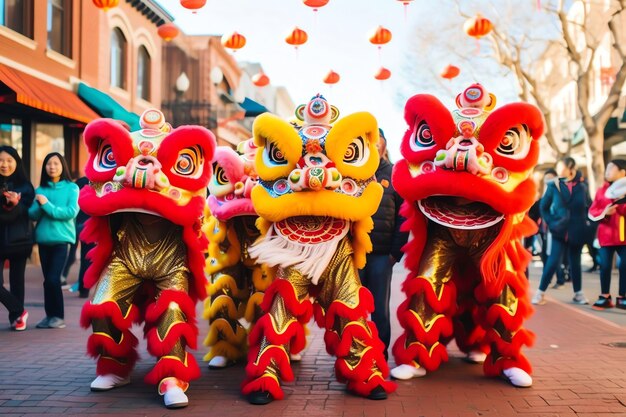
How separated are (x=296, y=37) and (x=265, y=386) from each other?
987cm

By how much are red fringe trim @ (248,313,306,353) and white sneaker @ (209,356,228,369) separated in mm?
944

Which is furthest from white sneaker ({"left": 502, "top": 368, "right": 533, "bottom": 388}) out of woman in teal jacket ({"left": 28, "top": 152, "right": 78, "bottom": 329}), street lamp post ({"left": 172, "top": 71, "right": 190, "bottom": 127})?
street lamp post ({"left": 172, "top": 71, "right": 190, "bottom": 127})

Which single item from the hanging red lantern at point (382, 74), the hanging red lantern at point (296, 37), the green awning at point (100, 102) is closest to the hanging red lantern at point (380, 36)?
the hanging red lantern at point (296, 37)

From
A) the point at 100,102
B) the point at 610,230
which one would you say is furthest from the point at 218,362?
the point at 100,102

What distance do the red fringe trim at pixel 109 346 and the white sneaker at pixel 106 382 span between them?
16cm

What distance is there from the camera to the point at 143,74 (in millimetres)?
20531

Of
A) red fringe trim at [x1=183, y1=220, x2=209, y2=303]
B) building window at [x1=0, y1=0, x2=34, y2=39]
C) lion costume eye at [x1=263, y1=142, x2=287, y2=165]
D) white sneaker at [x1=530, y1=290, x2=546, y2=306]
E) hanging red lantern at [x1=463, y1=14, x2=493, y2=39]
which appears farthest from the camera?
hanging red lantern at [x1=463, y1=14, x2=493, y2=39]

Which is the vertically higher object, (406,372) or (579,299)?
(406,372)

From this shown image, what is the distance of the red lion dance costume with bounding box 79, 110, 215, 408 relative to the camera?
4.39 metres

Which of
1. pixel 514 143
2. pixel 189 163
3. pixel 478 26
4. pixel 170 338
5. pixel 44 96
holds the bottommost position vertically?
pixel 170 338

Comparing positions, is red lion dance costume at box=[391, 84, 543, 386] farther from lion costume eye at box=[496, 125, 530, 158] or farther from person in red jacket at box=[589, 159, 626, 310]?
person in red jacket at box=[589, 159, 626, 310]

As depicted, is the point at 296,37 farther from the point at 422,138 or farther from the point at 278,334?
the point at 278,334

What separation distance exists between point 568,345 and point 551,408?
2382 mm

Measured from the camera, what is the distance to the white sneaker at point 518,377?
15.5 ft
